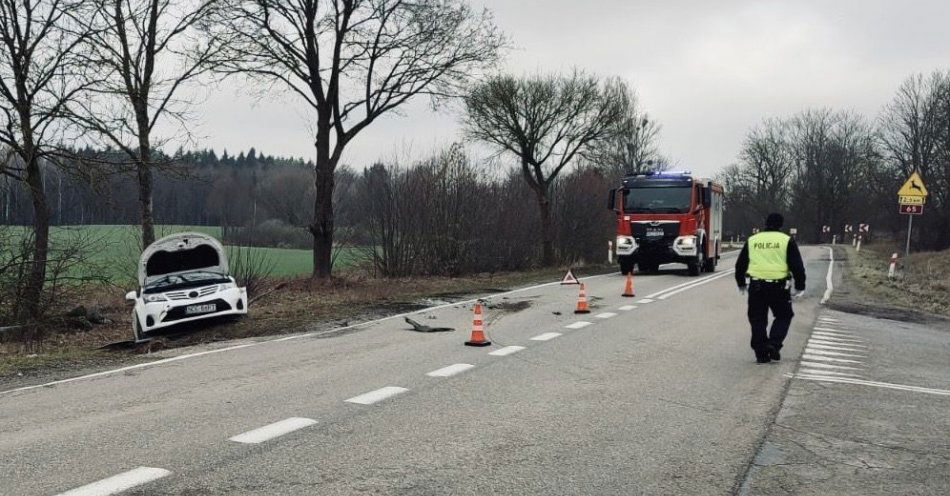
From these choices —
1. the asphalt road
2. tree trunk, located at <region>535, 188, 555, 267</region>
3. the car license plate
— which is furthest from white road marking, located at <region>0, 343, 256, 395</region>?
tree trunk, located at <region>535, 188, 555, 267</region>

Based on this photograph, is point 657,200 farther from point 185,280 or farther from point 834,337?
point 185,280

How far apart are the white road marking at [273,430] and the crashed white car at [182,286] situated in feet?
23.4

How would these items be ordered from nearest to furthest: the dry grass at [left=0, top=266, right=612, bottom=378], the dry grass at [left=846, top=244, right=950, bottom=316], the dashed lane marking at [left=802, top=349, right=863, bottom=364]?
the dashed lane marking at [left=802, top=349, right=863, bottom=364] → the dry grass at [left=0, top=266, right=612, bottom=378] → the dry grass at [left=846, top=244, right=950, bottom=316]

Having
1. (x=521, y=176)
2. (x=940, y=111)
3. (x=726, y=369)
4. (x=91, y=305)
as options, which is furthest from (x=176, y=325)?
(x=940, y=111)

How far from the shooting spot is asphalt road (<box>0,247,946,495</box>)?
480 centimetres

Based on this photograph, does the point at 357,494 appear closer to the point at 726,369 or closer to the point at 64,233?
the point at 726,369

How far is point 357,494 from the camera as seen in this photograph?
4480 millimetres

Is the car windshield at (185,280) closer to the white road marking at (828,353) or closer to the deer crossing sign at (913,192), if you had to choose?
the white road marking at (828,353)

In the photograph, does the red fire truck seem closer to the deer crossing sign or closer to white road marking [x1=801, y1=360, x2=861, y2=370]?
the deer crossing sign

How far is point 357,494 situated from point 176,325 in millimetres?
9226

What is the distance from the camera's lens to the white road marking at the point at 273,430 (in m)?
5.64

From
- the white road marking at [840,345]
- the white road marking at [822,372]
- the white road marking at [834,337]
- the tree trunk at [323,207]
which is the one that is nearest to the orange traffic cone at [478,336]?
the white road marking at [822,372]

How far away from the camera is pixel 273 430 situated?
591 centimetres

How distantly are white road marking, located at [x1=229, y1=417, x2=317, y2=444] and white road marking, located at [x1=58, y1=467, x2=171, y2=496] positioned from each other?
805 millimetres
